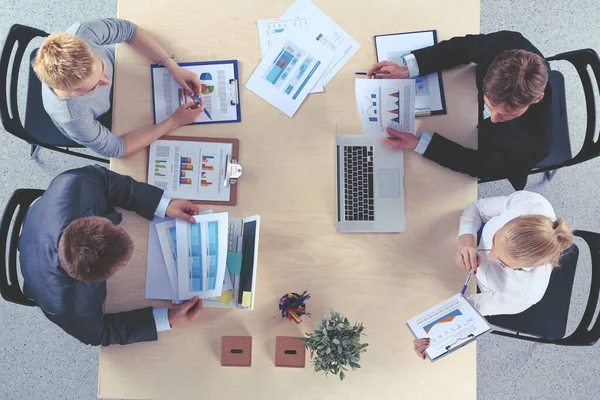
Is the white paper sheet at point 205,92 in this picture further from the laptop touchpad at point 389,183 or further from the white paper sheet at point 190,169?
the laptop touchpad at point 389,183

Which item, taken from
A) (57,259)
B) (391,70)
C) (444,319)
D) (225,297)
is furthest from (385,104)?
(57,259)

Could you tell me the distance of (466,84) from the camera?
1681 mm

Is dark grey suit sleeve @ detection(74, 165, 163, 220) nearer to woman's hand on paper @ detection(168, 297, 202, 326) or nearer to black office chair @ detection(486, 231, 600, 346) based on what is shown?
woman's hand on paper @ detection(168, 297, 202, 326)

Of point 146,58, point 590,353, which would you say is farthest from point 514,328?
point 146,58

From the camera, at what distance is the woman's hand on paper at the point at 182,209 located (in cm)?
156

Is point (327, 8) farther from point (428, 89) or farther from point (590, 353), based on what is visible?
point (590, 353)

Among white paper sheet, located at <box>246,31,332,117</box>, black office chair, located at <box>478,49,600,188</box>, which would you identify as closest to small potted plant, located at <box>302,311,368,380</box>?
white paper sheet, located at <box>246,31,332,117</box>

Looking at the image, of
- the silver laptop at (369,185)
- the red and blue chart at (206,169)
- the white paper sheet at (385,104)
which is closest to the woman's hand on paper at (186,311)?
the red and blue chart at (206,169)

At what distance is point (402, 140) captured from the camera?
1621 millimetres

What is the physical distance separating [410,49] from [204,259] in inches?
40.8

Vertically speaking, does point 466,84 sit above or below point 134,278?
above

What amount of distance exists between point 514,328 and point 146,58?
66.6 inches

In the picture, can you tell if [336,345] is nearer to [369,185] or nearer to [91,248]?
[369,185]

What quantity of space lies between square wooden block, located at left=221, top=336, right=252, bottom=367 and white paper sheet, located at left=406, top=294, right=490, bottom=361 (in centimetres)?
53
